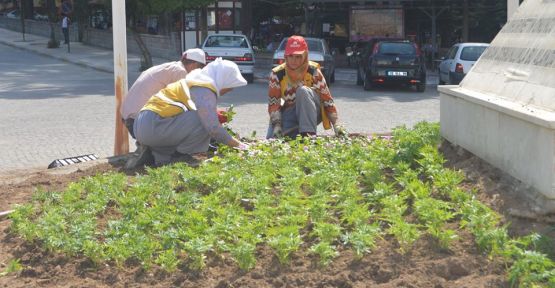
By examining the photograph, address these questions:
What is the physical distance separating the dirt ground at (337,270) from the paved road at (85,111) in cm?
581

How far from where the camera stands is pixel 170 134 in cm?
747

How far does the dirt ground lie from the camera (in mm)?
4301

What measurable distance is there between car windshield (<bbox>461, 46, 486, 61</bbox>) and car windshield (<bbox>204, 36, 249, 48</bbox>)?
7.91 meters

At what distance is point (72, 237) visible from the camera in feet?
16.6

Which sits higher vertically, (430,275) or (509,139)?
(509,139)

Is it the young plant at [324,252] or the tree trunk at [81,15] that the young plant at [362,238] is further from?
the tree trunk at [81,15]

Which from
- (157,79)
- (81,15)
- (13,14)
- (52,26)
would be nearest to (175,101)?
(157,79)

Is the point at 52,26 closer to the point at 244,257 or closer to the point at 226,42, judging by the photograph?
the point at 226,42

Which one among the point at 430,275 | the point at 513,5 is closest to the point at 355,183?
the point at 430,275

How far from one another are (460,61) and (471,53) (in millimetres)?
581

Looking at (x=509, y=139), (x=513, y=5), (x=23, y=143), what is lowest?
(x=23, y=143)

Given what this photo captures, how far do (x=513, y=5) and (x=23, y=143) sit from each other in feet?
25.6

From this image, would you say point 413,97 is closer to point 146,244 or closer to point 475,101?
point 475,101

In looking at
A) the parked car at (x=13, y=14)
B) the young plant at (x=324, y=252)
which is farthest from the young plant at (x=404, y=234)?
the parked car at (x=13, y=14)
